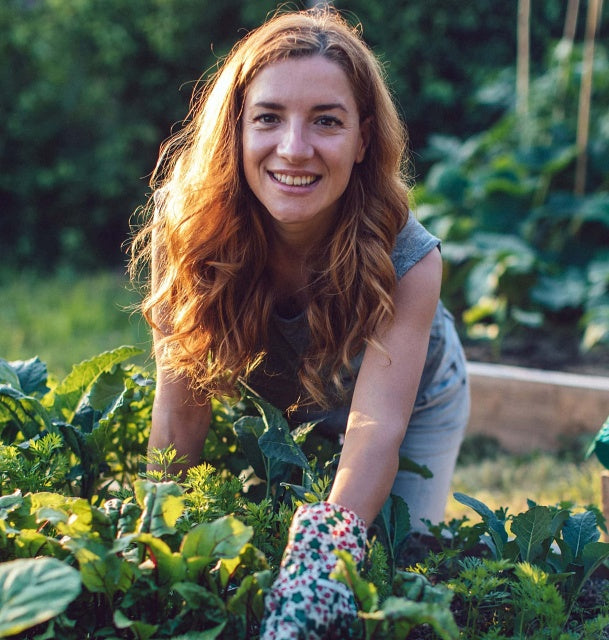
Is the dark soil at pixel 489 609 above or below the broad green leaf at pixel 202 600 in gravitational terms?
below

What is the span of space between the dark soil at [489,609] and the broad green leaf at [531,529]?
134 mm

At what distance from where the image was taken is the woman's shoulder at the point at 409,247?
5.81 ft

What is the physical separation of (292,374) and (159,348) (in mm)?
346

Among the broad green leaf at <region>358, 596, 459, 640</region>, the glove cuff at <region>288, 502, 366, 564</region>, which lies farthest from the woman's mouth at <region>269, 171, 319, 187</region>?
the broad green leaf at <region>358, 596, 459, 640</region>

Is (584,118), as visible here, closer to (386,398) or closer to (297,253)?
(297,253)

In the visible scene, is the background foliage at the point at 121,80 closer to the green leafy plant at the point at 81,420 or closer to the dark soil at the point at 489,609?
the green leafy plant at the point at 81,420

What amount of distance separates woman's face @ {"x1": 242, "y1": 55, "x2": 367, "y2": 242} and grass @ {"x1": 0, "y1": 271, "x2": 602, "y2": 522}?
0.43 meters

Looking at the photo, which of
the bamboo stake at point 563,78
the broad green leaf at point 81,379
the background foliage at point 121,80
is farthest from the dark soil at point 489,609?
the background foliage at point 121,80

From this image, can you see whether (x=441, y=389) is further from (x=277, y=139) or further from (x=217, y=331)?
(x=277, y=139)

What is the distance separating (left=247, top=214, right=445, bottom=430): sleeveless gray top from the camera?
180cm

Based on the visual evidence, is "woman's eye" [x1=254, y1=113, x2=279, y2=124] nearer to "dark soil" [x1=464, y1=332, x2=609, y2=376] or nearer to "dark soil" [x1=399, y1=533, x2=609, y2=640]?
"dark soil" [x1=399, y1=533, x2=609, y2=640]

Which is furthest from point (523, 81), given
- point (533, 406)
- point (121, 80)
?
point (121, 80)

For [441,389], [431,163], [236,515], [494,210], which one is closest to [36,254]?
[431,163]

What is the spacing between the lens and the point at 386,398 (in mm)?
1606
